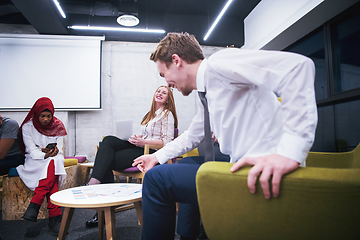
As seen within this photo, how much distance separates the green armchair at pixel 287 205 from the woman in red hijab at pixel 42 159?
1.73m

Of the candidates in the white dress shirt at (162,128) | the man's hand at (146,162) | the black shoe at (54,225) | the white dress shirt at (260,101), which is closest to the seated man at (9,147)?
the black shoe at (54,225)

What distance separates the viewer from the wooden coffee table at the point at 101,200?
1.11 m

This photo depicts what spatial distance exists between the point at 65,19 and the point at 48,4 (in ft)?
2.82

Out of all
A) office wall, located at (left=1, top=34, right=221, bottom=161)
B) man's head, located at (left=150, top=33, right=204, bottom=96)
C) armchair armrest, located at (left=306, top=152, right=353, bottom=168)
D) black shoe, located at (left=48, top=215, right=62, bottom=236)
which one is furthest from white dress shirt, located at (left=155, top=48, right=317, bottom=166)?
office wall, located at (left=1, top=34, right=221, bottom=161)

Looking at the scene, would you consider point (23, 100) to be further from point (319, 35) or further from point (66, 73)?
point (319, 35)

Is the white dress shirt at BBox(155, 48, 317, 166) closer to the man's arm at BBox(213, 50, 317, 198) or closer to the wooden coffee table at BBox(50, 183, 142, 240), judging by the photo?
the man's arm at BBox(213, 50, 317, 198)

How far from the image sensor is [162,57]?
1.04m

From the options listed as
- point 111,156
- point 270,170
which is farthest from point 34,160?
point 270,170

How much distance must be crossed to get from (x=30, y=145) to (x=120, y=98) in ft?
9.26

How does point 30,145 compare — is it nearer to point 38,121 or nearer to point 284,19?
point 38,121

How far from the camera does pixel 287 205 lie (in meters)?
0.49

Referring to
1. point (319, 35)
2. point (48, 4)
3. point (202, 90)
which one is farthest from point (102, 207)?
point (48, 4)

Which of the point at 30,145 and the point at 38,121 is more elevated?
the point at 38,121

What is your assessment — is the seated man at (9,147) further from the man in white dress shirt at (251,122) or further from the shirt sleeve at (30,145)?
the man in white dress shirt at (251,122)
